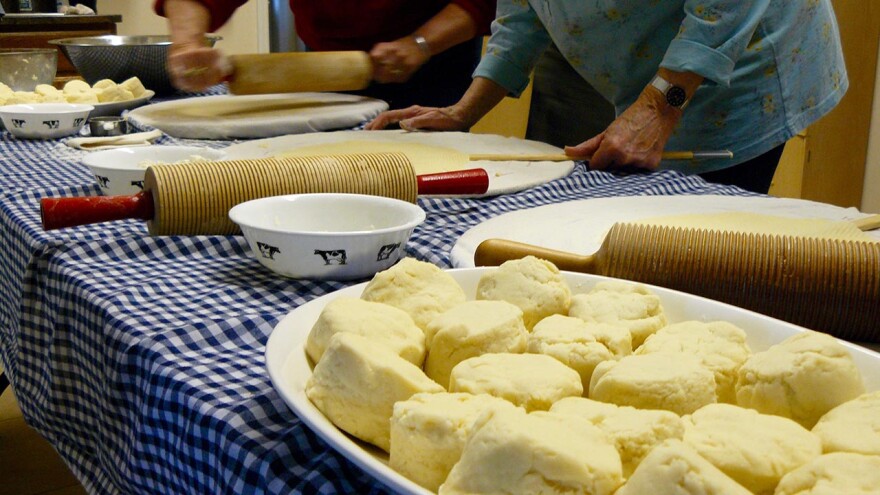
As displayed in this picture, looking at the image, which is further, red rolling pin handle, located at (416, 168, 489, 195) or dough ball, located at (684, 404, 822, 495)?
red rolling pin handle, located at (416, 168, 489, 195)

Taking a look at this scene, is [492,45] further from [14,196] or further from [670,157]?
[14,196]

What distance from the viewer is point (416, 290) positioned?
2.28 ft

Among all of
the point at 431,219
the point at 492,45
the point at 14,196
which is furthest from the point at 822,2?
the point at 14,196

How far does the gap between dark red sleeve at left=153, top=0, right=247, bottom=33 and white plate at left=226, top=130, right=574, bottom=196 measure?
72 cm

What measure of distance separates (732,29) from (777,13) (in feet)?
0.56

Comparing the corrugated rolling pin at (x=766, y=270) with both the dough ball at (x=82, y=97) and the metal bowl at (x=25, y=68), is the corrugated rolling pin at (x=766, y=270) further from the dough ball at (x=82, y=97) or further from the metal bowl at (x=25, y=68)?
the metal bowl at (x=25, y=68)

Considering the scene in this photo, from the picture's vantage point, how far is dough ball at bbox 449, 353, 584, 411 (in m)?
0.53

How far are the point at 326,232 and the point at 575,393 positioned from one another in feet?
1.51

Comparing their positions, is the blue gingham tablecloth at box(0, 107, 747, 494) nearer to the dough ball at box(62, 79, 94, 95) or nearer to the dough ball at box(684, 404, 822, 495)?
the dough ball at box(684, 404, 822, 495)

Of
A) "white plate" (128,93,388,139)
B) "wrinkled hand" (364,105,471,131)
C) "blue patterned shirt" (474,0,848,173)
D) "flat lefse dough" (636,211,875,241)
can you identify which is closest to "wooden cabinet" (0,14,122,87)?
"white plate" (128,93,388,139)

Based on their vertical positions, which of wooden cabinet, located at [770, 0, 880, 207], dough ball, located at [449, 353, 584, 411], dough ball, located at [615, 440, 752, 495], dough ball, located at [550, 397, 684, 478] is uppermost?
dough ball, located at [615, 440, 752, 495]

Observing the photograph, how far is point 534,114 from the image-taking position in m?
2.53

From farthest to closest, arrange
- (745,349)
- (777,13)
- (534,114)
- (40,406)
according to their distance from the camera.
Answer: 1. (534,114)
2. (777,13)
3. (40,406)
4. (745,349)

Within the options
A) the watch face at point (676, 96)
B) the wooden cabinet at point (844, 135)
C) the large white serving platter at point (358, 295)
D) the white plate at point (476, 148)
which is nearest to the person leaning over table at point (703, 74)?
A: the watch face at point (676, 96)
